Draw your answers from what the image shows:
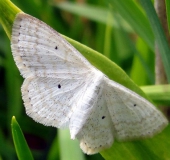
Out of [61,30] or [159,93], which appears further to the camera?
[61,30]

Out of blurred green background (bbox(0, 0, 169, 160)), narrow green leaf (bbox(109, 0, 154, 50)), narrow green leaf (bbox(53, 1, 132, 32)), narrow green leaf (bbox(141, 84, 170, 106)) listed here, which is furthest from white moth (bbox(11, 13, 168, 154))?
narrow green leaf (bbox(53, 1, 132, 32))

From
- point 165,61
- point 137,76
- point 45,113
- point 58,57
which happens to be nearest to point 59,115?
point 45,113

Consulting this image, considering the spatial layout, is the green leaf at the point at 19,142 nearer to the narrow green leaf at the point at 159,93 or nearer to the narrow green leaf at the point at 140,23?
the narrow green leaf at the point at 159,93

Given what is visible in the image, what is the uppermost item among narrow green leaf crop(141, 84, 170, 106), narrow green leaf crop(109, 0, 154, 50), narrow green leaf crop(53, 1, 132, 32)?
narrow green leaf crop(109, 0, 154, 50)

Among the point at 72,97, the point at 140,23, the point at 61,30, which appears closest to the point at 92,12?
the point at 61,30

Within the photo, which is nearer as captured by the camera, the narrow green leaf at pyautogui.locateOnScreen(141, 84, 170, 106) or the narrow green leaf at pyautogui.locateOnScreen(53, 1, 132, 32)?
the narrow green leaf at pyautogui.locateOnScreen(141, 84, 170, 106)

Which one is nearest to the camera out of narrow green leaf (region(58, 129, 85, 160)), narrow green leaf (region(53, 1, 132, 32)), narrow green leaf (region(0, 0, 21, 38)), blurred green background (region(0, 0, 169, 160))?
narrow green leaf (region(0, 0, 21, 38))

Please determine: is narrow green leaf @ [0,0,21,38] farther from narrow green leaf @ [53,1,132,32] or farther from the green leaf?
narrow green leaf @ [53,1,132,32]

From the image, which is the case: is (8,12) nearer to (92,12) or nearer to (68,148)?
(68,148)
